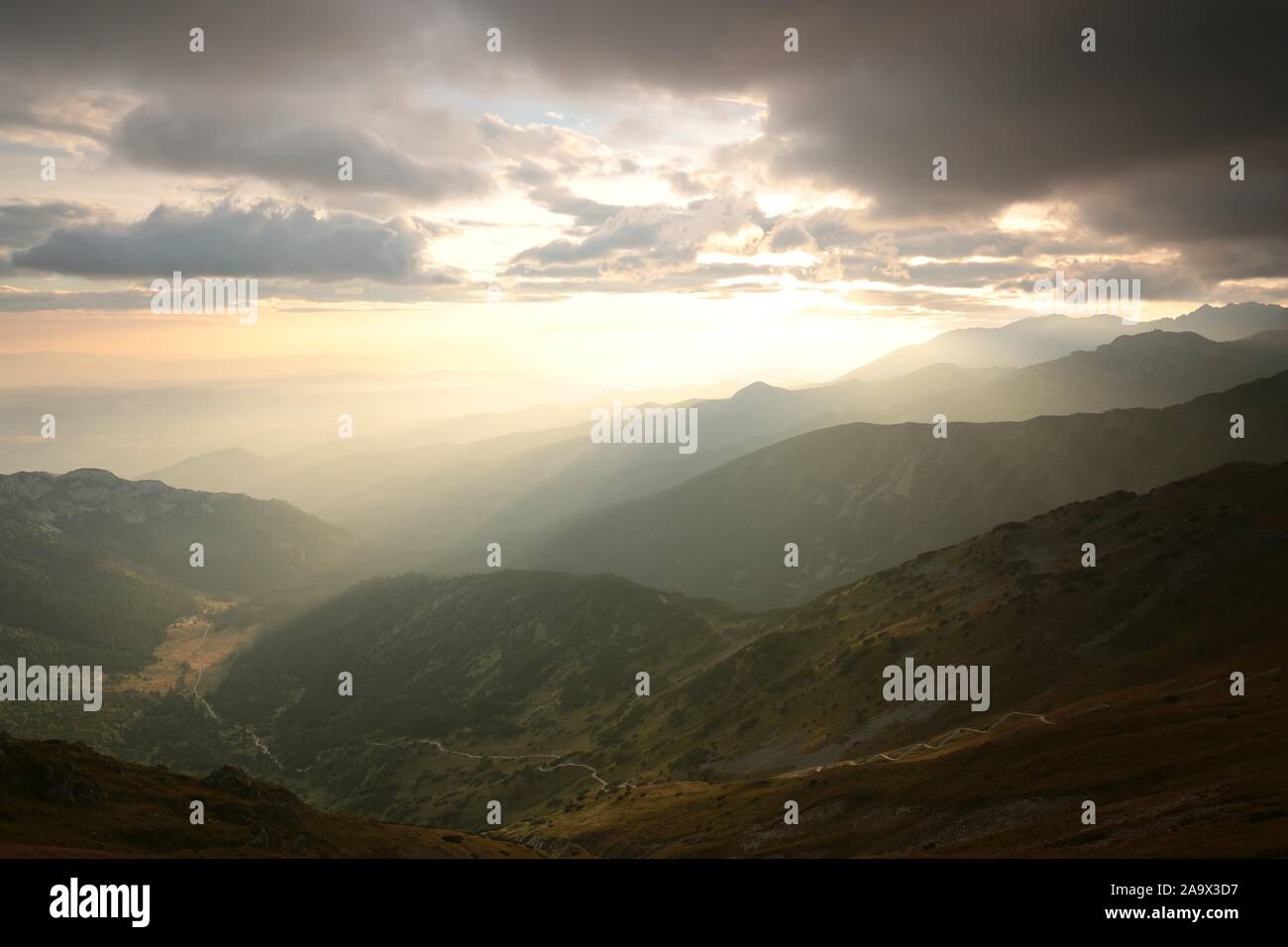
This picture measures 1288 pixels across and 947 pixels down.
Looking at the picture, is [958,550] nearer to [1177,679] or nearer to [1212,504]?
[1212,504]

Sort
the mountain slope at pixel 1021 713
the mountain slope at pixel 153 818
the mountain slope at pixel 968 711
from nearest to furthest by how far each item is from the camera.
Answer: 1. the mountain slope at pixel 153 818
2. the mountain slope at pixel 1021 713
3. the mountain slope at pixel 968 711

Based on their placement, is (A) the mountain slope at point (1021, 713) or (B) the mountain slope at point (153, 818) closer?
(B) the mountain slope at point (153, 818)

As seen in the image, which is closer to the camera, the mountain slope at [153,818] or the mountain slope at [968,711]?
the mountain slope at [153,818]

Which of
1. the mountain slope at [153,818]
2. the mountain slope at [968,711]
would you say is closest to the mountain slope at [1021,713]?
the mountain slope at [968,711]

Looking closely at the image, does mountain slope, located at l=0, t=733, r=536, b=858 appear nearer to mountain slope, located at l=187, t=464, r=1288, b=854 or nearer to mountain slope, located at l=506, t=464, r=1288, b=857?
mountain slope, located at l=506, t=464, r=1288, b=857

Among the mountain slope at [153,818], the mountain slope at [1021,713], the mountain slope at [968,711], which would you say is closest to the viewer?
the mountain slope at [153,818]

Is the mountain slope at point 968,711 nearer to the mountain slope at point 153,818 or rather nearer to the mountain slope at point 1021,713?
the mountain slope at point 1021,713

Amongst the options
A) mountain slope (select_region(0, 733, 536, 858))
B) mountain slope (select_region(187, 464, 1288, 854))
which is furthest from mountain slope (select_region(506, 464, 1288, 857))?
mountain slope (select_region(0, 733, 536, 858))

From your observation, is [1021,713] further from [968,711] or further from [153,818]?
[153,818]

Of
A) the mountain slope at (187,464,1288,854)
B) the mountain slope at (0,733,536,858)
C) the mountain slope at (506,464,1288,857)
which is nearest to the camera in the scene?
the mountain slope at (0,733,536,858)

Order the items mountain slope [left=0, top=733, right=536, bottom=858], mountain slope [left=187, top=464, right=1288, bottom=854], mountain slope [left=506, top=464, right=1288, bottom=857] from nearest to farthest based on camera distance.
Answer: mountain slope [left=0, top=733, right=536, bottom=858]
mountain slope [left=506, top=464, right=1288, bottom=857]
mountain slope [left=187, top=464, right=1288, bottom=854]

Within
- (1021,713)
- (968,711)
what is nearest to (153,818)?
(968,711)

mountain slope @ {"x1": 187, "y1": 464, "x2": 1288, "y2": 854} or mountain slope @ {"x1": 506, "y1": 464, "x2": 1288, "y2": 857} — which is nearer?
mountain slope @ {"x1": 506, "y1": 464, "x2": 1288, "y2": 857}
